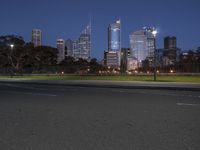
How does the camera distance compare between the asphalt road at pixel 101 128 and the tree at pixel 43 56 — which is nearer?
the asphalt road at pixel 101 128

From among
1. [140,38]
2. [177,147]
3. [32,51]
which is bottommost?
[177,147]

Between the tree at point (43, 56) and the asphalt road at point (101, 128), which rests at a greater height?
the tree at point (43, 56)

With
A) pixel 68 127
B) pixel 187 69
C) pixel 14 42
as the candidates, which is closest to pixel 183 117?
pixel 68 127

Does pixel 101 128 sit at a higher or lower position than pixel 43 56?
lower

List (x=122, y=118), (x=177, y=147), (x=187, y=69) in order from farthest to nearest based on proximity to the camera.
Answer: (x=187, y=69), (x=122, y=118), (x=177, y=147)

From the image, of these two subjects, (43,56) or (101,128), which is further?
(43,56)

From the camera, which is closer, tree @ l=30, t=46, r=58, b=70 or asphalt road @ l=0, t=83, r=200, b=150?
asphalt road @ l=0, t=83, r=200, b=150

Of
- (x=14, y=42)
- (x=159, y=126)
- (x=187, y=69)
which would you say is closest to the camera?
(x=159, y=126)

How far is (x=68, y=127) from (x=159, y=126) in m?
2.07

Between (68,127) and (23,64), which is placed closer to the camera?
(68,127)

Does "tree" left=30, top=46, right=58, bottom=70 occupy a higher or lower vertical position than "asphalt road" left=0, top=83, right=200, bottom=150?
higher

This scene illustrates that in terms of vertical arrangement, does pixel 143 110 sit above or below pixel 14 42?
below

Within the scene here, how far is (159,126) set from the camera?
28.3ft

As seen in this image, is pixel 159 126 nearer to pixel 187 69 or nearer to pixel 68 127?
pixel 68 127
